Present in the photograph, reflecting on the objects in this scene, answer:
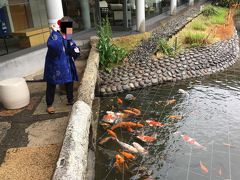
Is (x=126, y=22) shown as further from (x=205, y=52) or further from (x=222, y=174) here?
(x=222, y=174)

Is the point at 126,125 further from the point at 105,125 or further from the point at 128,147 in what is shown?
the point at 128,147

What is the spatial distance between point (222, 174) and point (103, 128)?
3.06 metres

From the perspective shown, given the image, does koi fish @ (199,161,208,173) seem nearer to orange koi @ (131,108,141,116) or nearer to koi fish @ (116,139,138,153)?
koi fish @ (116,139,138,153)

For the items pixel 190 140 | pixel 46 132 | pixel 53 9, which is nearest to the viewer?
pixel 46 132

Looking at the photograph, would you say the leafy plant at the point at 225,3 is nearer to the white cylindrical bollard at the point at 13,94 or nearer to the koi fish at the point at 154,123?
the koi fish at the point at 154,123

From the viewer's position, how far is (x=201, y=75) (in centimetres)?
1099

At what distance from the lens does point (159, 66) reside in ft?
34.9

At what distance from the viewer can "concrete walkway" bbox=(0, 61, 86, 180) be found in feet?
15.3

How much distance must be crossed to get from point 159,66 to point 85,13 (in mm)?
6215

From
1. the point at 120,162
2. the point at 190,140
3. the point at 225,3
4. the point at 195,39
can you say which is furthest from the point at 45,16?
the point at 225,3

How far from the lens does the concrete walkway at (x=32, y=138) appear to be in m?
4.68

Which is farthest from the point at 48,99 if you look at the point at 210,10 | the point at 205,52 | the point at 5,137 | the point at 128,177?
the point at 210,10

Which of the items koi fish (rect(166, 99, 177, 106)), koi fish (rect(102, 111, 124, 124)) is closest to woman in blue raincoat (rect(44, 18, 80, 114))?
koi fish (rect(102, 111, 124, 124))

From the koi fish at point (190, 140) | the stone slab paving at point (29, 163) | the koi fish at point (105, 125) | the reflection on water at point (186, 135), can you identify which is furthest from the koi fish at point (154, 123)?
the stone slab paving at point (29, 163)
